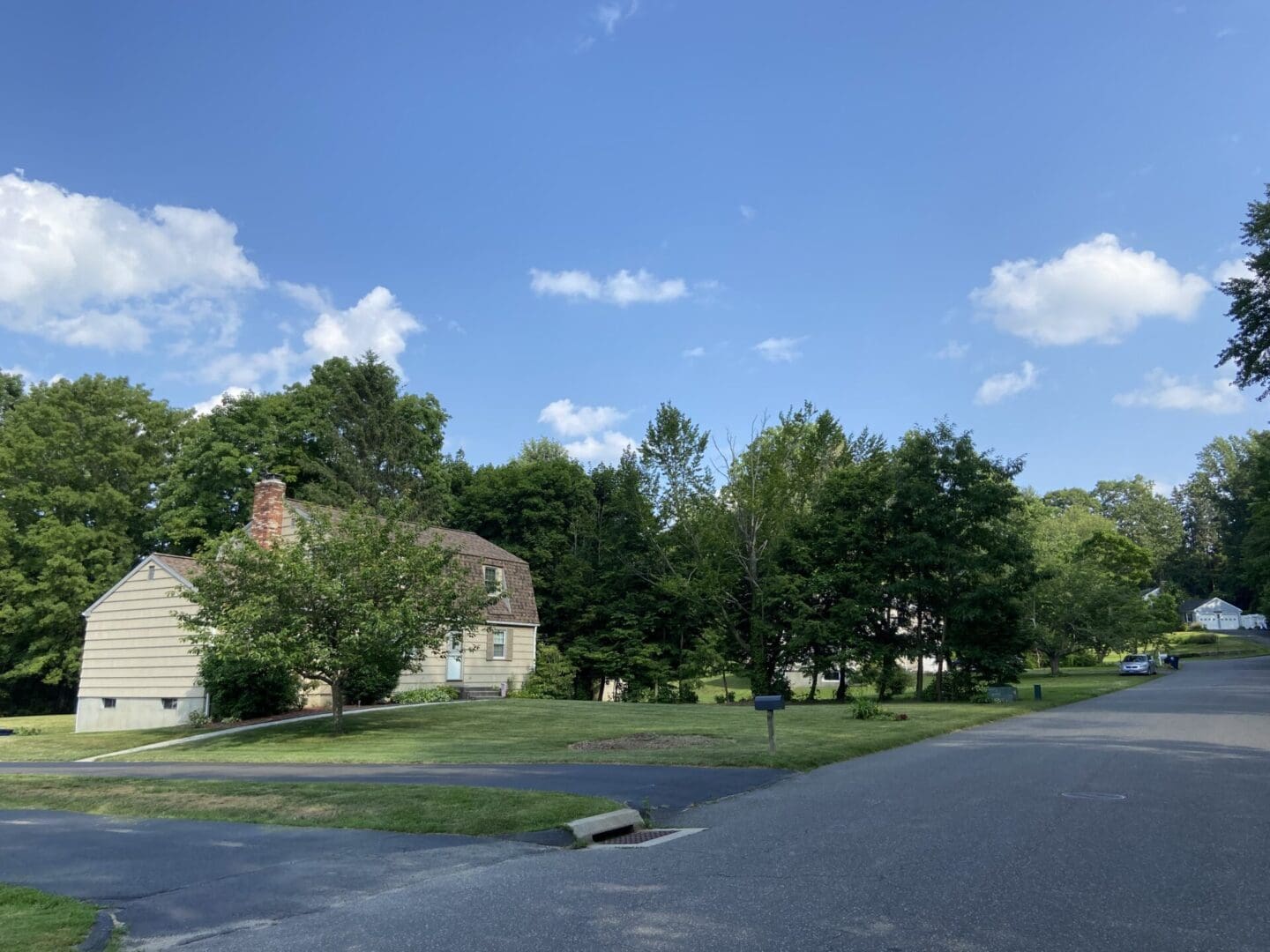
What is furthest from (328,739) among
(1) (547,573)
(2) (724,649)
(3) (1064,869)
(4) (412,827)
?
(1) (547,573)

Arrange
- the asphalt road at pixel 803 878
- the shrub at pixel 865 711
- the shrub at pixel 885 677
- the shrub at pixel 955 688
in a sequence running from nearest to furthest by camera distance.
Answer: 1. the asphalt road at pixel 803 878
2. the shrub at pixel 865 711
3. the shrub at pixel 955 688
4. the shrub at pixel 885 677

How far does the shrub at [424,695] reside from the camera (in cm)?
3105

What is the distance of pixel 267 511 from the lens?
29453 mm

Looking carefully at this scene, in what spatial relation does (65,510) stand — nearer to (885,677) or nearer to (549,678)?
(549,678)

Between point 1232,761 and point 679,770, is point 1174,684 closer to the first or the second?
point 1232,761

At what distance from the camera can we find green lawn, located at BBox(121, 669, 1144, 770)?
14914mm

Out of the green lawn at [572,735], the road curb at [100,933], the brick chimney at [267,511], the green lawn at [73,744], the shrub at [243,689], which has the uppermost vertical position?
the brick chimney at [267,511]

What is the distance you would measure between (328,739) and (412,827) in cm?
1284

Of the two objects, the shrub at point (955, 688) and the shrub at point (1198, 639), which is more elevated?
the shrub at point (1198, 639)

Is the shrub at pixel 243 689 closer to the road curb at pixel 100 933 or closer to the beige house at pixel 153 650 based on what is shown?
the beige house at pixel 153 650

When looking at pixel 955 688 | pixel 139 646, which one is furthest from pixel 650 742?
pixel 139 646

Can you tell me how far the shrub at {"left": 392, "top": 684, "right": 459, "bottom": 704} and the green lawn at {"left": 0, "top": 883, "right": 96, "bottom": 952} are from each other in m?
24.6

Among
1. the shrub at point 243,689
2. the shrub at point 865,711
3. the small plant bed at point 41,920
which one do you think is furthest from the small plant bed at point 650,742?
the shrub at point 243,689

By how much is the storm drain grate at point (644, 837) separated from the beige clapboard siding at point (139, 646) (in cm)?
2376
